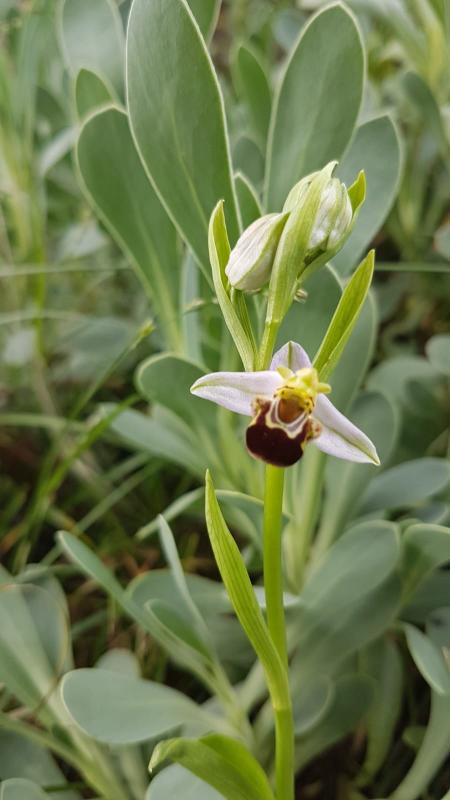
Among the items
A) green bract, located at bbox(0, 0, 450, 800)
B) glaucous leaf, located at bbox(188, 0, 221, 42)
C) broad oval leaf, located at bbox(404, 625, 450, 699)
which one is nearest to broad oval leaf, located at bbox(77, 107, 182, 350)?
green bract, located at bbox(0, 0, 450, 800)

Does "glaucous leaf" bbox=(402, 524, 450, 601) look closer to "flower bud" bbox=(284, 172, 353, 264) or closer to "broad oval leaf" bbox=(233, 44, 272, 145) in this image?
"flower bud" bbox=(284, 172, 353, 264)

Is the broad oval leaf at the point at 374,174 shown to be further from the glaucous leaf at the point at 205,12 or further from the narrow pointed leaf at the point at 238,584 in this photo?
the narrow pointed leaf at the point at 238,584

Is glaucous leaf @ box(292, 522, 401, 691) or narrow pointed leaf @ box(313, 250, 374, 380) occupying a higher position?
narrow pointed leaf @ box(313, 250, 374, 380)

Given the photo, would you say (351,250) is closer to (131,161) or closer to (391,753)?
(131,161)

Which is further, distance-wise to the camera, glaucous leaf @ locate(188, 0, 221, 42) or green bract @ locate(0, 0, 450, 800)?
glaucous leaf @ locate(188, 0, 221, 42)

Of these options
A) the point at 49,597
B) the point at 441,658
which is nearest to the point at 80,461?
the point at 49,597

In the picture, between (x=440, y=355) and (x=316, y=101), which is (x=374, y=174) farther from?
(x=440, y=355)
